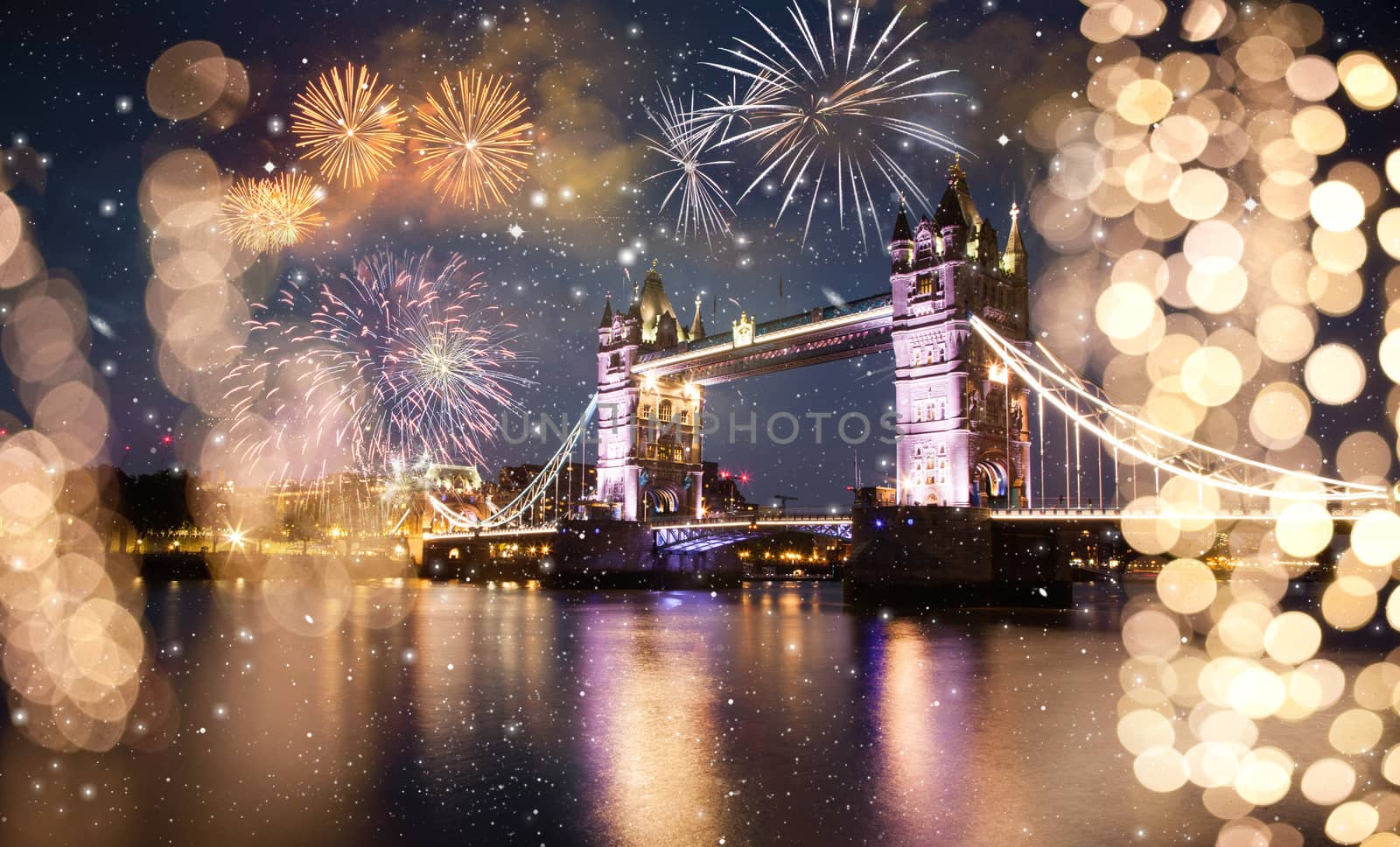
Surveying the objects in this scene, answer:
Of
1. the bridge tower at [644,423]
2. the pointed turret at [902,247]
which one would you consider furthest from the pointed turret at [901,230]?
the bridge tower at [644,423]

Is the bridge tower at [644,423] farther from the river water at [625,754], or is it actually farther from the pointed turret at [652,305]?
the river water at [625,754]

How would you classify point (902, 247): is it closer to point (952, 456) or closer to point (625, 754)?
point (952, 456)

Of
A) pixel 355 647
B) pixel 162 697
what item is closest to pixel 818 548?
pixel 355 647

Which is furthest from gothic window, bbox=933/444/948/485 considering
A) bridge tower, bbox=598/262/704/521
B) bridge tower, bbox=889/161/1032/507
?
bridge tower, bbox=598/262/704/521

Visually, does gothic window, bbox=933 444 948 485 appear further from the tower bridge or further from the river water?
the river water

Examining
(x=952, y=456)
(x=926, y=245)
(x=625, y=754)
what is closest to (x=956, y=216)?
(x=926, y=245)

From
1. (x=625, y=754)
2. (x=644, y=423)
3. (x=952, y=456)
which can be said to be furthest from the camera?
(x=644, y=423)

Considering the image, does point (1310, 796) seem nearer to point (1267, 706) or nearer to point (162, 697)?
point (1267, 706)
